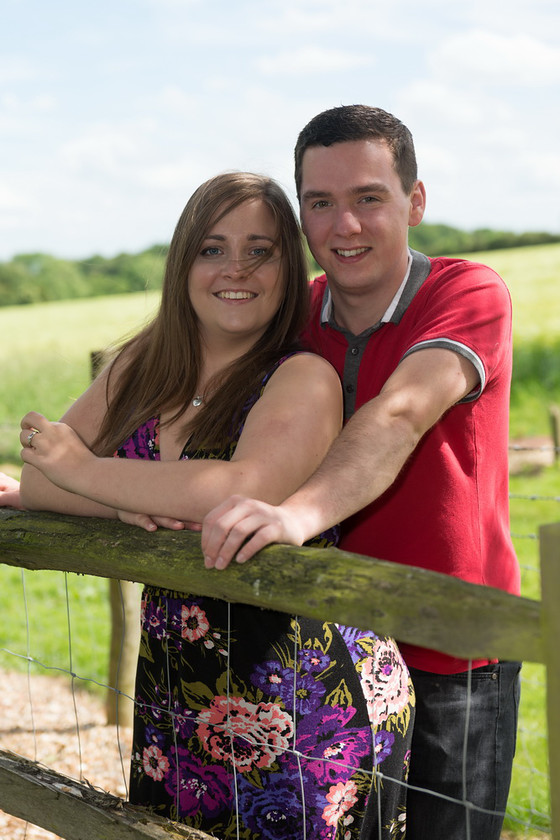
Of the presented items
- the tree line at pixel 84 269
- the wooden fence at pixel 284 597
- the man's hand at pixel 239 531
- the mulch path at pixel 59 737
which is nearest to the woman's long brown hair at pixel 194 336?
the wooden fence at pixel 284 597

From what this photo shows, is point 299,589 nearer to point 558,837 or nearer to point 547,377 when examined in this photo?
point 558,837

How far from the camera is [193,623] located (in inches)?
75.8

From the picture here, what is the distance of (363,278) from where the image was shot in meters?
2.45

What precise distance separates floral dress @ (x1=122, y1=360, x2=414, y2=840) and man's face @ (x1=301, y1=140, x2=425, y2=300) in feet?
2.71

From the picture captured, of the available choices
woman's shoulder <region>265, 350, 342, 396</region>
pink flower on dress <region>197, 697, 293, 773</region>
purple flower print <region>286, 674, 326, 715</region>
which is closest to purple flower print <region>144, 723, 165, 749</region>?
pink flower on dress <region>197, 697, 293, 773</region>

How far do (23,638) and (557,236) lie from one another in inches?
1129

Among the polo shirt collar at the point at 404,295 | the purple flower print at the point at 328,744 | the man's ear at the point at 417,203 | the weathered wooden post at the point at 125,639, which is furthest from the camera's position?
the weathered wooden post at the point at 125,639

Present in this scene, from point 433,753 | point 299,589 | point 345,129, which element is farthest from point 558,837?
point 345,129

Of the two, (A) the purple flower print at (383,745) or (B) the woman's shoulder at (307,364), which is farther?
(B) the woman's shoulder at (307,364)

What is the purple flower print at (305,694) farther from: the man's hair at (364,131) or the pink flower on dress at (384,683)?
the man's hair at (364,131)

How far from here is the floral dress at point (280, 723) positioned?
5.93 ft

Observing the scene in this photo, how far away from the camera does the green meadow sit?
5070mm

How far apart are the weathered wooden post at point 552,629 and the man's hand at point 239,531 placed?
19.7 inches

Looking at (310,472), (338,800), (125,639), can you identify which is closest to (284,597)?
(310,472)
